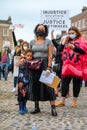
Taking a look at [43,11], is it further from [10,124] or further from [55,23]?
[10,124]

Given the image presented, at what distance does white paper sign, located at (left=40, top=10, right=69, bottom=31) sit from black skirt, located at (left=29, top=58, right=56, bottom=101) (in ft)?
14.9

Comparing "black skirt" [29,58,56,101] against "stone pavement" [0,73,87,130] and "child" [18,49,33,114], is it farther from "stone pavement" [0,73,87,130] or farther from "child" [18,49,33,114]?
"stone pavement" [0,73,87,130]

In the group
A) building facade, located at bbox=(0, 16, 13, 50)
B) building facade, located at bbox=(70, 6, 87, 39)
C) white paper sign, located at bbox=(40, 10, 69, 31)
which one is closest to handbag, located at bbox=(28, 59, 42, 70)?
white paper sign, located at bbox=(40, 10, 69, 31)

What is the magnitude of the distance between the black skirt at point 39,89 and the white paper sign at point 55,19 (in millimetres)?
4534

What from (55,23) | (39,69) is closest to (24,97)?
(39,69)

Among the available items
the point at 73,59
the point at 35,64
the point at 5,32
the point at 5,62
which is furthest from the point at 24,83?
the point at 5,32

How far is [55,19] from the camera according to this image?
14141mm

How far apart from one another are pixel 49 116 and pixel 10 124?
3.48 feet

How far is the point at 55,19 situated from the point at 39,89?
5.33 metres

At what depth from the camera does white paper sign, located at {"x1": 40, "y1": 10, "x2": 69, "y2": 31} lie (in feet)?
45.0

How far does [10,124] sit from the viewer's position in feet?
26.6

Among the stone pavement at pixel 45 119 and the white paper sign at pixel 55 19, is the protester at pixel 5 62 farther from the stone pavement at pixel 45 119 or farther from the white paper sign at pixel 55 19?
the stone pavement at pixel 45 119

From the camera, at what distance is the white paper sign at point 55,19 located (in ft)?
45.0

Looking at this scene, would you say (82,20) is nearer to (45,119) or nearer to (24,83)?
(24,83)
